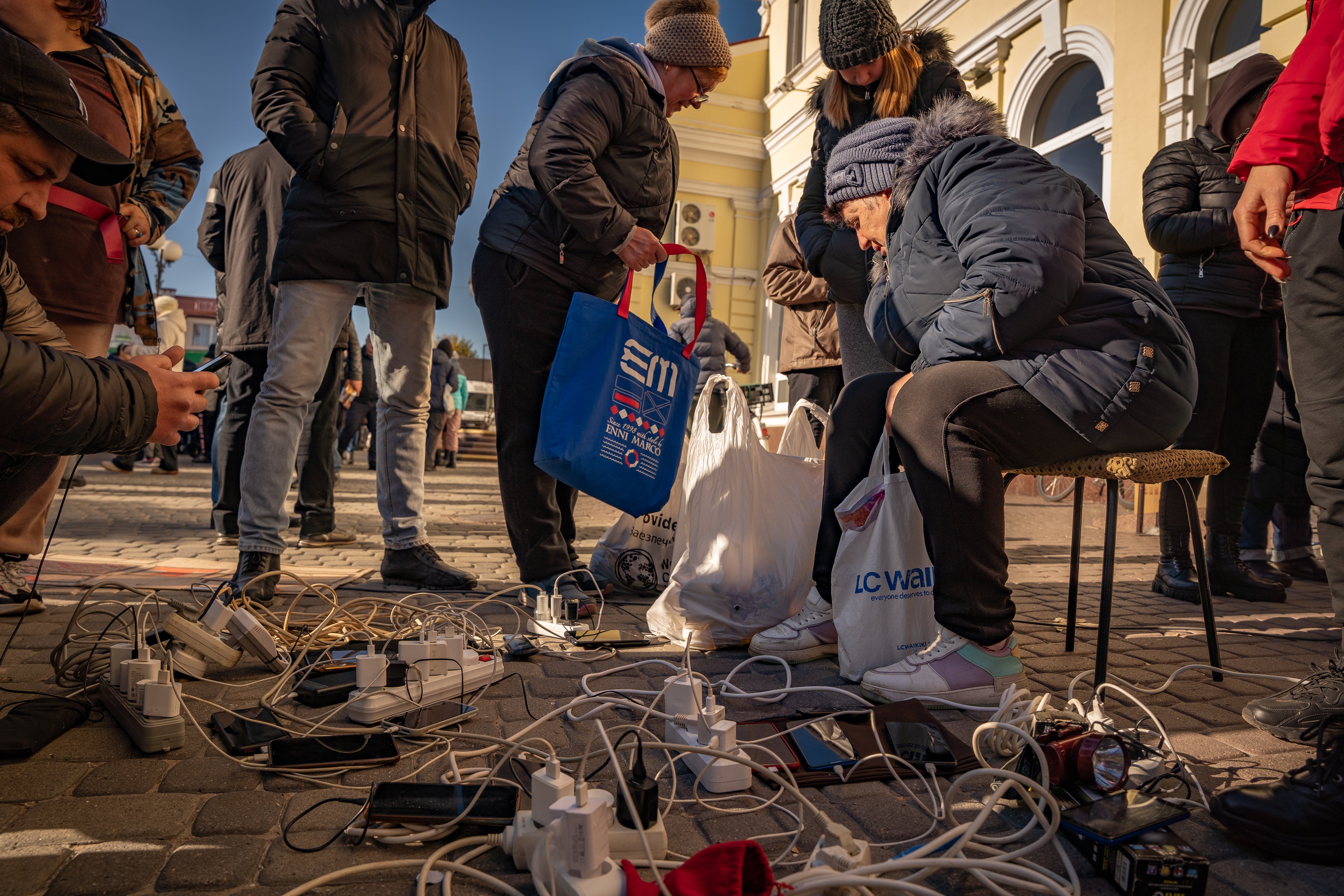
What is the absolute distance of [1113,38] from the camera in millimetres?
8422

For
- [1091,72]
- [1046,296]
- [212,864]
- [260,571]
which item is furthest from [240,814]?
[1091,72]

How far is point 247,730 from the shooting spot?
169cm

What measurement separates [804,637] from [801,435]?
2.67 feet

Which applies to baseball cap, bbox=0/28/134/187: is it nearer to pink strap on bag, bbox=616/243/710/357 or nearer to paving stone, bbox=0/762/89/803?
paving stone, bbox=0/762/89/803

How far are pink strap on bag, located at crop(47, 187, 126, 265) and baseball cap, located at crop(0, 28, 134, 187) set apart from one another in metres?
1.33

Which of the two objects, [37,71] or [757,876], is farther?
[37,71]

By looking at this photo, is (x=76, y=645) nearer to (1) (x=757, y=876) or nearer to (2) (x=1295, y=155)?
(1) (x=757, y=876)

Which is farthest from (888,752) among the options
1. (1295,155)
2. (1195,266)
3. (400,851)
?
(1195,266)

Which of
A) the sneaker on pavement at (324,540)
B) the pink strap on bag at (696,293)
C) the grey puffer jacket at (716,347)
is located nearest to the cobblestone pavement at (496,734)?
the pink strap on bag at (696,293)

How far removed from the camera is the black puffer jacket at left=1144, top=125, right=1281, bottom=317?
3.60 metres

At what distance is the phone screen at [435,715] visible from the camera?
1.76 meters

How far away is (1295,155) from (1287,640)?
1885 millimetres

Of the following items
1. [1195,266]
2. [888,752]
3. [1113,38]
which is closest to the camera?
[888,752]

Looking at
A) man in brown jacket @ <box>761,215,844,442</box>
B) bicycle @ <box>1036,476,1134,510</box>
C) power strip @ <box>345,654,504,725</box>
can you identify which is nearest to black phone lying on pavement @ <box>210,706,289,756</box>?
power strip @ <box>345,654,504,725</box>
